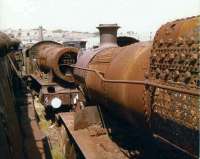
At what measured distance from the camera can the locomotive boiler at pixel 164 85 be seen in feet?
10.7

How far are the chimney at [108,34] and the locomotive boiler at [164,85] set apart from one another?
2.84 meters

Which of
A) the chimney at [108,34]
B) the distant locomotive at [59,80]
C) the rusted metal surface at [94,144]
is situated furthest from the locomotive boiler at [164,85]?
the distant locomotive at [59,80]

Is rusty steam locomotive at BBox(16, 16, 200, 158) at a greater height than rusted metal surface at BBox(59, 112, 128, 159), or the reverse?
rusty steam locomotive at BBox(16, 16, 200, 158)

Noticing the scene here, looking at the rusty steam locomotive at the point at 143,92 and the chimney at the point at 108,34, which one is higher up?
the chimney at the point at 108,34

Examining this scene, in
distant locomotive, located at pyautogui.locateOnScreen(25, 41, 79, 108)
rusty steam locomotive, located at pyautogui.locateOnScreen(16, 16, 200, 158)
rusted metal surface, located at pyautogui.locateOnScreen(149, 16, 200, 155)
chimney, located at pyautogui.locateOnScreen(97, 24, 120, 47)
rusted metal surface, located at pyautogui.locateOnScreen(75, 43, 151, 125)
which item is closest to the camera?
rusted metal surface, located at pyautogui.locateOnScreen(149, 16, 200, 155)

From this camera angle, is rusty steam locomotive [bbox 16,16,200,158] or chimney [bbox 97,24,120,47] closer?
rusty steam locomotive [bbox 16,16,200,158]

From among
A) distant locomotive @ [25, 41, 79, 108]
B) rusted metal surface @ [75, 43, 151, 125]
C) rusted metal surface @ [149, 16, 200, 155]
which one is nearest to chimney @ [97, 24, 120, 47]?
rusted metal surface @ [75, 43, 151, 125]

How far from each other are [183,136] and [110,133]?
11.3ft

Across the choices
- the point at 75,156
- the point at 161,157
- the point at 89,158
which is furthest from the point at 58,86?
the point at 161,157

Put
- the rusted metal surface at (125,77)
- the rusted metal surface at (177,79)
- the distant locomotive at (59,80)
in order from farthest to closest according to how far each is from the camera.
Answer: the distant locomotive at (59,80) < the rusted metal surface at (125,77) < the rusted metal surface at (177,79)

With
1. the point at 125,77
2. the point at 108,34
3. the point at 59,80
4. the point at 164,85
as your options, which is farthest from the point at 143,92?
the point at 59,80

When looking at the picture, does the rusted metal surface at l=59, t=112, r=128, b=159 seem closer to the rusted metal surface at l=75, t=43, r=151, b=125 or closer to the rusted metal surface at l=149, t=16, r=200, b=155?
the rusted metal surface at l=75, t=43, r=151, b=125

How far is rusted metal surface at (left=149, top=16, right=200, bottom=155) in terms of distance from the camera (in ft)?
10.5

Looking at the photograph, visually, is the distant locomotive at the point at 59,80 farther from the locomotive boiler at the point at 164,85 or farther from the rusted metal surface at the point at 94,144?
the locomotive boiler at the point at 164,85
